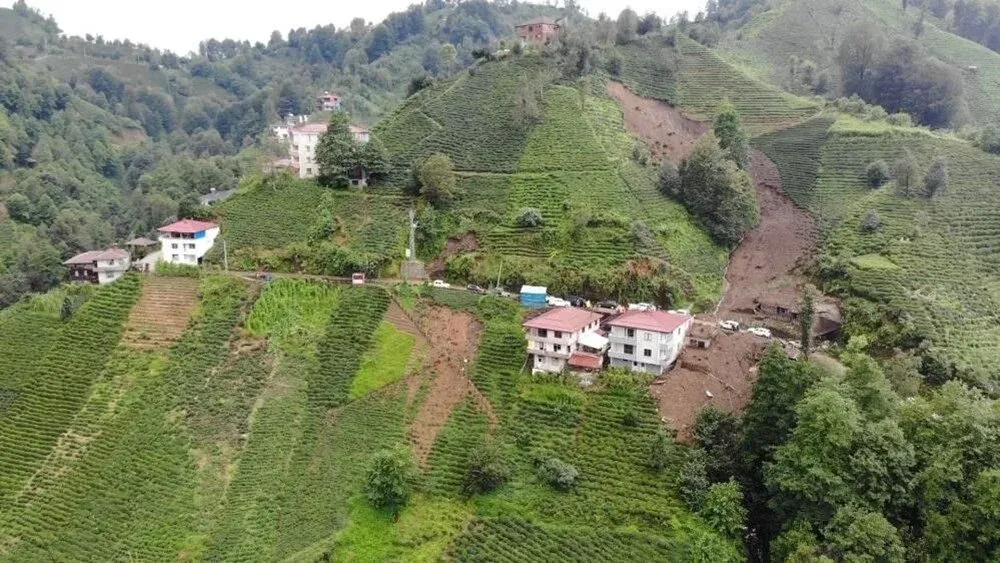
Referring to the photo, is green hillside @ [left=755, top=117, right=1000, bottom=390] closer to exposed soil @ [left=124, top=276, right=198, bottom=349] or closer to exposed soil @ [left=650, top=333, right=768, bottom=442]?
exposed soil @ [left=650, top=333, right=768, bottom=442]

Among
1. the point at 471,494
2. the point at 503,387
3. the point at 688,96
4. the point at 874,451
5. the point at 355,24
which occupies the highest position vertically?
the point at 355,24

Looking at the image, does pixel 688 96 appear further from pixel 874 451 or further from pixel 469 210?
pixel 874 451

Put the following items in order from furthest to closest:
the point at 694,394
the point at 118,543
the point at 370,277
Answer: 1. the point at 370,277
2. the point at 694,394
3. the point at 118,543

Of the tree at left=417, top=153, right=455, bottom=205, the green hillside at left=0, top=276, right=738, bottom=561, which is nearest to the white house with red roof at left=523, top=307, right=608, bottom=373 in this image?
the green hillside at left=0, top=276, right=738, bottom=561

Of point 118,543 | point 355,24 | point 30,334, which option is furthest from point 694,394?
point 355,24

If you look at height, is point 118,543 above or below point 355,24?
below

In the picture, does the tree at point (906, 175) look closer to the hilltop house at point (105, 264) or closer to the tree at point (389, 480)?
the tree at point (389, 480)
